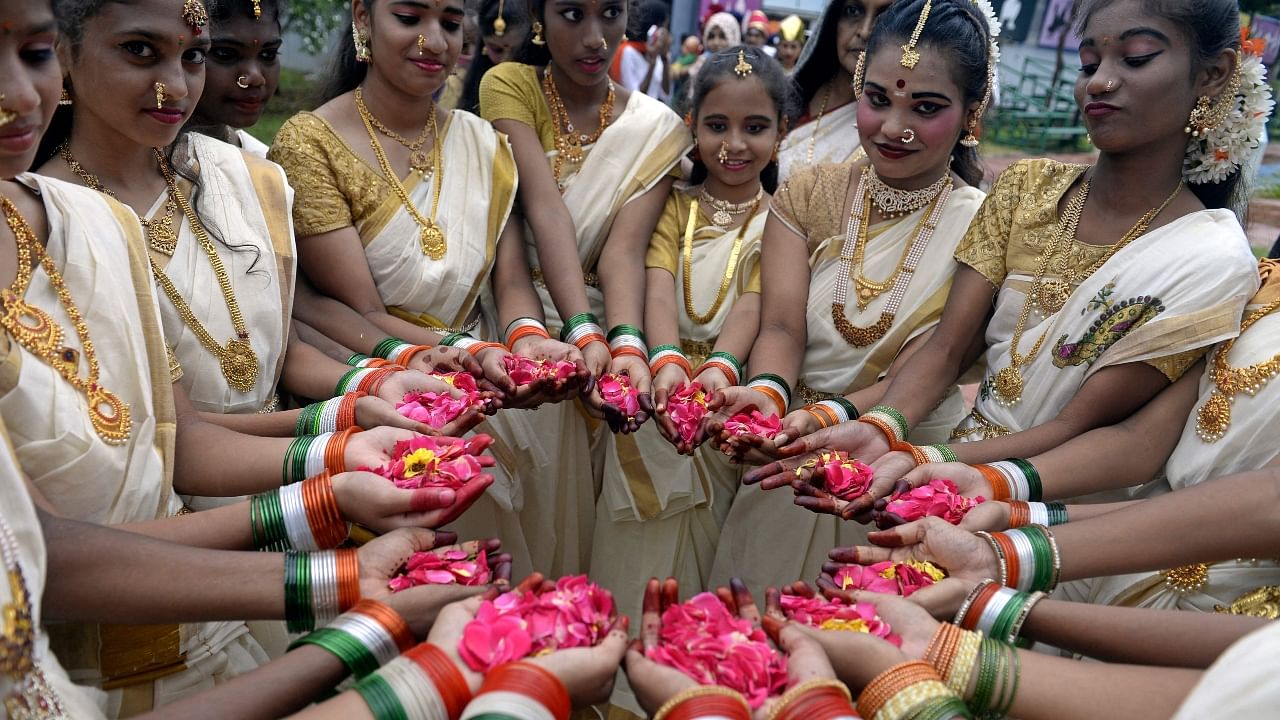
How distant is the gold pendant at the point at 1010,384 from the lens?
9.49ft

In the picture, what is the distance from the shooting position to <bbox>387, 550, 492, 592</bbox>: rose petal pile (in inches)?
Answer: 81.8

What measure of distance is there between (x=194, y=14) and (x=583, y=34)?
5.23ft

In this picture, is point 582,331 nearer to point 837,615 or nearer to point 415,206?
point 415,206

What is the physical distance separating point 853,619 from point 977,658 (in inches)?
10.6

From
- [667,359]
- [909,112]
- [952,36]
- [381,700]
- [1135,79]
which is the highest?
[952,36]

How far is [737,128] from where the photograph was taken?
12.0 ft

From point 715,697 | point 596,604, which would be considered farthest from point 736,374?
point 715,697

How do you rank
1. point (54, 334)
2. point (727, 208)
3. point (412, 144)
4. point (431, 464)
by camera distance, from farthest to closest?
point (727, 208) → point (412, 144) → point (431, 464) → point (54, 334)

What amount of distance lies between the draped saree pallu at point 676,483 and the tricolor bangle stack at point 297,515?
4.35 ft

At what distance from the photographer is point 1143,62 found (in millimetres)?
2605

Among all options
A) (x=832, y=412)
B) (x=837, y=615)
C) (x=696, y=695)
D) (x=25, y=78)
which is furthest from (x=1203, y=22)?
(x=25, y=78)

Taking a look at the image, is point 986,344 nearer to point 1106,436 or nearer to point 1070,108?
point 1106,436

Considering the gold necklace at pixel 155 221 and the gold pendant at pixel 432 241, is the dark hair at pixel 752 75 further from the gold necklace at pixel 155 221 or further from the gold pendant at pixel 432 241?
the gold necklace at pixel 155 221

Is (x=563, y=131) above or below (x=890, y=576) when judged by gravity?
above
